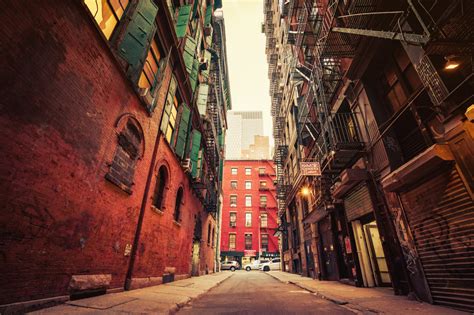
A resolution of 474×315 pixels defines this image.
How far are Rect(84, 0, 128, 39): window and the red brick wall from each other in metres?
39.6

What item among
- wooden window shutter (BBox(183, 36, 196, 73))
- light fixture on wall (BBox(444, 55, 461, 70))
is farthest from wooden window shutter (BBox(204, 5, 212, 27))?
light fixture on wall (BBox(444, 55, 461, 70))

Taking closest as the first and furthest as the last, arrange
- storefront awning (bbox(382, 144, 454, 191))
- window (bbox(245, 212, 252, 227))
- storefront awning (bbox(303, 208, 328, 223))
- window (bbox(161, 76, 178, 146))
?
storefront awning (bbox(382, 144, 454, 191)), window (bbox(161, 76, 178, 146)), storefront awning (bbox(303, 208, 328, 223)), window (bbox(245, 212, 252, 227))

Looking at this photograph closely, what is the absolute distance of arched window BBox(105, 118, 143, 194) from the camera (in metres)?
6.41

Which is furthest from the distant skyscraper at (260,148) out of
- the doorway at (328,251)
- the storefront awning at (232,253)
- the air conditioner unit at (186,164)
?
the air conditioner unit at (186,164)

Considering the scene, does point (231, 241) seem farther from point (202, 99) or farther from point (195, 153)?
point (202, 99)

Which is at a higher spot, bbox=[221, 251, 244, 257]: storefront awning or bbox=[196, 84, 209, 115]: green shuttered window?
bbox=[196, 84, 209, 115]: green shuttered window

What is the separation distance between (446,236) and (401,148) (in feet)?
9.87

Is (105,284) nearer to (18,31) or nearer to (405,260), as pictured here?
(18,31)

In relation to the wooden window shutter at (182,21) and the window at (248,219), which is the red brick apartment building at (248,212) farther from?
the wooden window shutter at (182,21)

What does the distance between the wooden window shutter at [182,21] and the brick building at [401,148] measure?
22.1ft

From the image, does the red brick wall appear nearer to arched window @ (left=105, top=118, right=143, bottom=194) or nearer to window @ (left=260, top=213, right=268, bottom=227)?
window @ (left=260, top=213, right=268, bottom=227)

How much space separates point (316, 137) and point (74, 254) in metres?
12.5

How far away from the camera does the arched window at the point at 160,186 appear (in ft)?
32.7

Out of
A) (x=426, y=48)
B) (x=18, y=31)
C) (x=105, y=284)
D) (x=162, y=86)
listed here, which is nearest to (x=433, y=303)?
(x=426, y=48)
